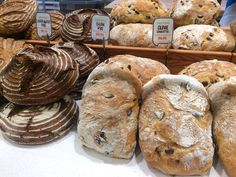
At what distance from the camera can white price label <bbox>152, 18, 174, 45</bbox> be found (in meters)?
1.12

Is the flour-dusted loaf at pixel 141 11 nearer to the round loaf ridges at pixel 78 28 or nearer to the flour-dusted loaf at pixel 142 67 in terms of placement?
the round loaf ridges at pixel 78 28

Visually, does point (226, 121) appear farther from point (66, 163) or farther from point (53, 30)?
point (53, 30)

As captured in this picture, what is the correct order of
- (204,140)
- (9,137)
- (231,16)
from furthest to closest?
1. (231,16)
2. (9,137)
3. (204,140)

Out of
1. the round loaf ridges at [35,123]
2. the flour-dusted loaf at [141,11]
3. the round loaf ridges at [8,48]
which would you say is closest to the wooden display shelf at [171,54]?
the flour-dusted loaf at [141,11]

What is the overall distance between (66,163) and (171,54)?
2.22ft

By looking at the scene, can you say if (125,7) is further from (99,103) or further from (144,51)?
(99,103)

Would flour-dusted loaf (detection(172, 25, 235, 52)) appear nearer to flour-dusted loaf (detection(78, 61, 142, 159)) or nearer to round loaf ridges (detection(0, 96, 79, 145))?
flour-dusted loaf (detection(78, 61, 142, 159))

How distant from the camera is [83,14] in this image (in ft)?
4.33

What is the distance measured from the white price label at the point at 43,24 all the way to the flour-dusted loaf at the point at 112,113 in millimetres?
531

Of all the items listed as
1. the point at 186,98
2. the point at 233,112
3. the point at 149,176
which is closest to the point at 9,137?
the point at 149,176

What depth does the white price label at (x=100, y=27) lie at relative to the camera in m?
1.17

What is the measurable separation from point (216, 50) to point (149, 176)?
69 cm

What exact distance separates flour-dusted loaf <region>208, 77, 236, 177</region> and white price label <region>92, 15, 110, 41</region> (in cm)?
56

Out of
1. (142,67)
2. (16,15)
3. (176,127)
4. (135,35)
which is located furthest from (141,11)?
(176,127)
